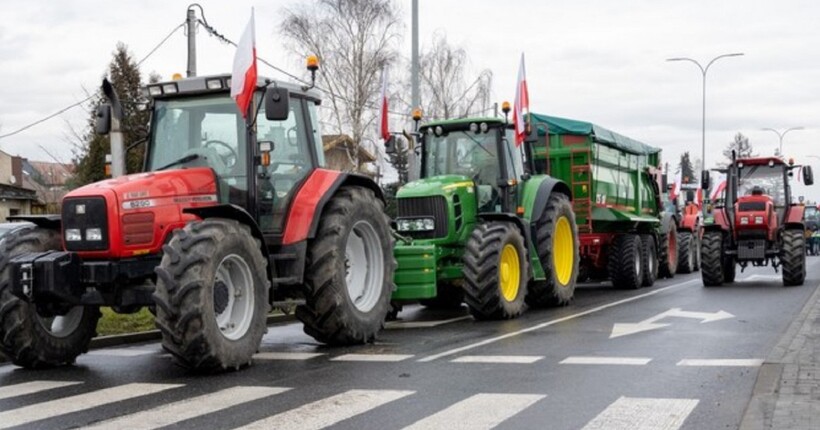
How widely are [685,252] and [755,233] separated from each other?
6.29 m

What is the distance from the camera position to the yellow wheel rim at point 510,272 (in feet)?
47.1

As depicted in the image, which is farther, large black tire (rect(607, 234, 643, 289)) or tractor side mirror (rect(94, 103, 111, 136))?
large black tire (rect(607, 234, 643, 289))

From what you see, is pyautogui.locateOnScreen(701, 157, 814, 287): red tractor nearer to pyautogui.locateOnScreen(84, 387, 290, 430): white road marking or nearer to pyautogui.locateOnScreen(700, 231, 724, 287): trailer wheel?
pyautogui.locateOnScreen(700, 231, 724, 287): trailer wheel

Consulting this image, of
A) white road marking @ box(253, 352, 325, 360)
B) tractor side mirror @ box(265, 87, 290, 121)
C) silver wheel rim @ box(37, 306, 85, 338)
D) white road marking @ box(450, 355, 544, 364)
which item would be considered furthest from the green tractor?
silver wheel rim @ box(37, 306, 85, 338)

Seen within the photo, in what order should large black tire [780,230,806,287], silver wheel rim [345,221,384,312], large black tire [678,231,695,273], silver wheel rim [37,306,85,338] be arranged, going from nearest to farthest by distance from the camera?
silver wheel rim [37,306,85,338] < silver wheel rim [345,221,384,312] < large black tire [780,230,806,287] < large black tire [678,231,695,273]

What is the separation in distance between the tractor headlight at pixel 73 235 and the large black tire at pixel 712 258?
46.3 feet

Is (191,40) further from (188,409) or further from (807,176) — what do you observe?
(188,409)

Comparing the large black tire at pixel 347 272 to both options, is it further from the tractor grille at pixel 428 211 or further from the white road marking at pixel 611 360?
the white road marking at pixel 611 360

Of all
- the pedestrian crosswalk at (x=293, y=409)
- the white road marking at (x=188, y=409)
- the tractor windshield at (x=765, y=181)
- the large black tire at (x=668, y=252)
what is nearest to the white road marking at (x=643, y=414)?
the pedestrian crosswalk at (x=293, y=409)

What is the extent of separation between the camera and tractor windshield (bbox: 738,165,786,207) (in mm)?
21922

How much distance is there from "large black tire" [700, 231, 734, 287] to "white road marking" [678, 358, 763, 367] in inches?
433

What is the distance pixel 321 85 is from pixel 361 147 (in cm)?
340

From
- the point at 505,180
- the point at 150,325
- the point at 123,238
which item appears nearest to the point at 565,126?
the point at 505,180

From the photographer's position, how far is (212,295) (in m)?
9.18
